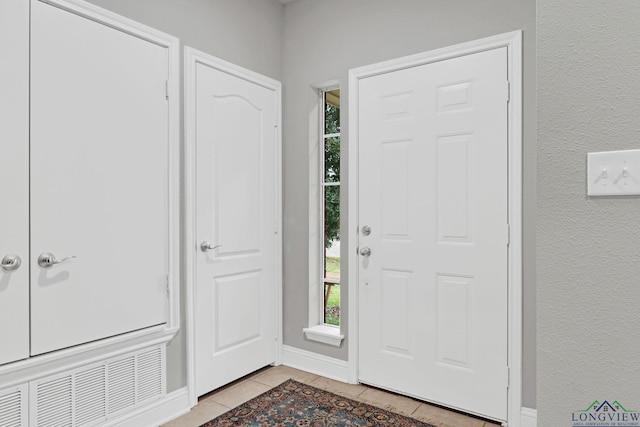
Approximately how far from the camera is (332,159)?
315 cm

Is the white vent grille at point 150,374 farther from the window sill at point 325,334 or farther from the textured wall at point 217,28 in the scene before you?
the window sill at point 325,334

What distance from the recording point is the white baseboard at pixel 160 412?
6.89 feet

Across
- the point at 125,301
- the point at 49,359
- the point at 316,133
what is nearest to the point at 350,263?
the point at 316,133

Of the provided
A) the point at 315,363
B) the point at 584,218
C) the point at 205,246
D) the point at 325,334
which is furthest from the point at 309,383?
the point at 584,218

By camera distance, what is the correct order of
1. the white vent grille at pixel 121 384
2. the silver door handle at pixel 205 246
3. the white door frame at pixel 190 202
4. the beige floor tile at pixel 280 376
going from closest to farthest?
the white vent grille at pixel 121 384 < the white door frame at pixel 190 202 < the silver door handle at pixel 205 246 < the beige floor tile at pixel 280 376

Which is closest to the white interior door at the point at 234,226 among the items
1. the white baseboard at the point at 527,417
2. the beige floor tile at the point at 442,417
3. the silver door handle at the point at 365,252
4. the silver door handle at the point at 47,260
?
the silver door handle at the point at 365,252

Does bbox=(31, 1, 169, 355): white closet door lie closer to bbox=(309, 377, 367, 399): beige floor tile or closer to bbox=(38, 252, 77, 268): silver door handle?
bbox=(38, 252, 77, 268): silver door handle

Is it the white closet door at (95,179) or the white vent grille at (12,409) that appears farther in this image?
the white closet door at (95,179)

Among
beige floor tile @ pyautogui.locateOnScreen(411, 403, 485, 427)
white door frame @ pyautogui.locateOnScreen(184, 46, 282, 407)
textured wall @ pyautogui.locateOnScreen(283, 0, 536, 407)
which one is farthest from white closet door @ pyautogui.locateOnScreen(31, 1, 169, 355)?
beige floor tile @ pyautogui.locateOnScreen(411, 403, 485, 427)

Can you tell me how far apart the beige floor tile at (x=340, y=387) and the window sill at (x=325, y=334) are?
0.81 feet

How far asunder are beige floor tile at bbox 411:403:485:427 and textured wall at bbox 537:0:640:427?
117 centimetres

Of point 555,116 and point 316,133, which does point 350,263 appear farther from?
point 555,116

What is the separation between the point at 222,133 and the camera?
263 cm

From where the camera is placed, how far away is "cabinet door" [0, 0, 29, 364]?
1654mm
